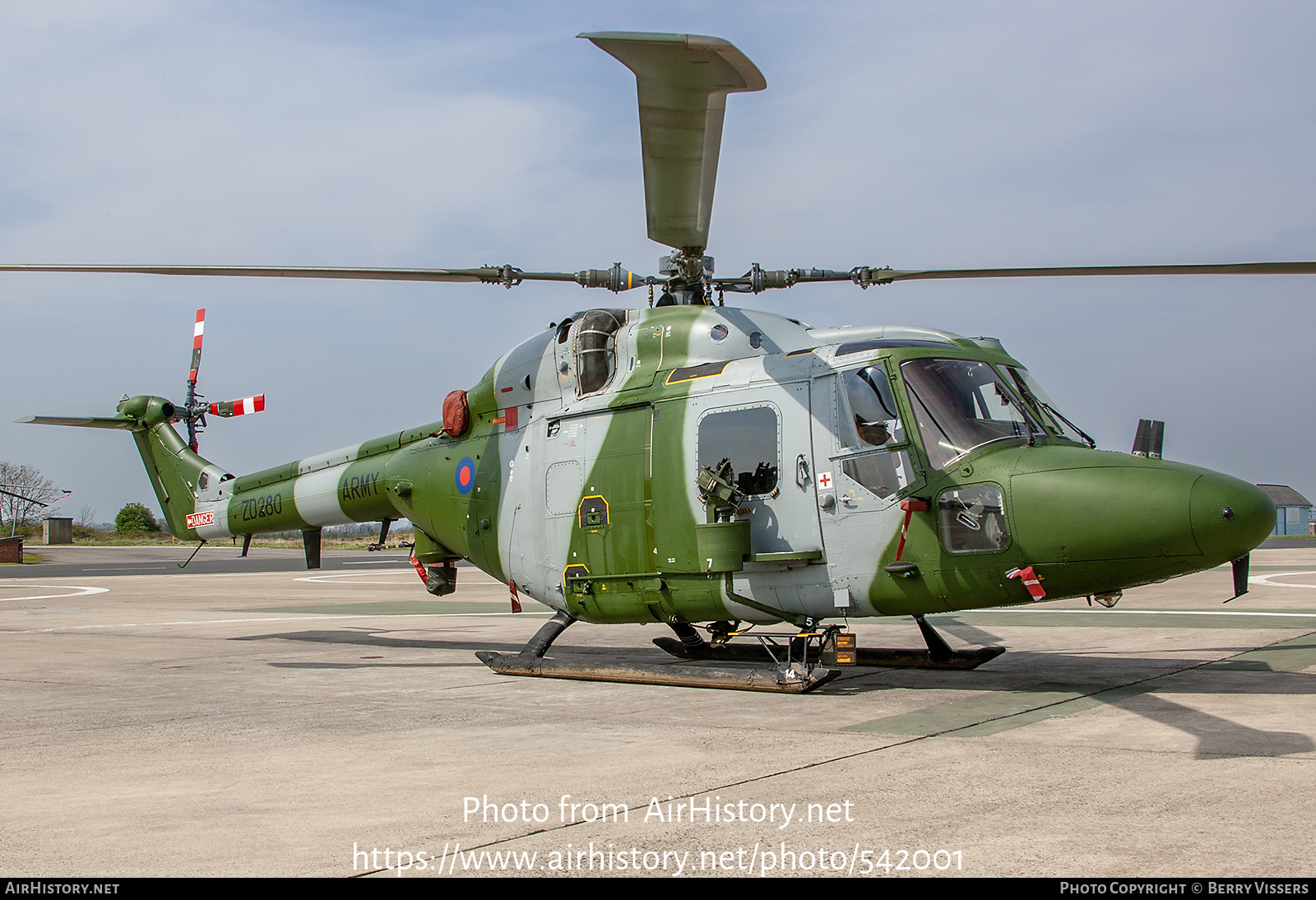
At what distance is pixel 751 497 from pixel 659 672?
1.97m

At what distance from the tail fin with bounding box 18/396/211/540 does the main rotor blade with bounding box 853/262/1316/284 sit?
11.5m

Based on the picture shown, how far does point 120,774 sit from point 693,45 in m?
5.33

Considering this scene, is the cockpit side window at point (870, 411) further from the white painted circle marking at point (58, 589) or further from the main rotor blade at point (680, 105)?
the white painted circle marking at point (58, 589)

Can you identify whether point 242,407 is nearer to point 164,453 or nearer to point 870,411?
point 164,453

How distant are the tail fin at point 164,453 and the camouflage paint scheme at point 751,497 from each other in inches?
183

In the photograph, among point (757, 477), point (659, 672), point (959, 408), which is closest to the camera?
point (959, 408)

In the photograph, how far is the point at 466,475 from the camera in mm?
11844

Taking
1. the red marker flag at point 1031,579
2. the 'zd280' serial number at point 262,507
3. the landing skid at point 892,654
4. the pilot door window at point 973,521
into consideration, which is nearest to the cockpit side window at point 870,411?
the pilot door window at point 973,521

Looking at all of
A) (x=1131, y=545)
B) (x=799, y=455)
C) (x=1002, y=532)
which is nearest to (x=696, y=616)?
(x=799, y=455)

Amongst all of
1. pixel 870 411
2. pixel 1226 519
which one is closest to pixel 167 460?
pixel 870 411

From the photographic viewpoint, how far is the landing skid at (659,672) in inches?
354

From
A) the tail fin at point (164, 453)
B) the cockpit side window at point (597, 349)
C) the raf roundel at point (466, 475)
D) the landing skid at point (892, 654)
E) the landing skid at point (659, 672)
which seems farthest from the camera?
the tail fin at point (164, 453)
